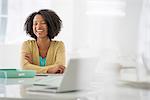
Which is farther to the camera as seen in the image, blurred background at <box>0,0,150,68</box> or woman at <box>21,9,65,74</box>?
woman at <box>21,9,65,74</box>

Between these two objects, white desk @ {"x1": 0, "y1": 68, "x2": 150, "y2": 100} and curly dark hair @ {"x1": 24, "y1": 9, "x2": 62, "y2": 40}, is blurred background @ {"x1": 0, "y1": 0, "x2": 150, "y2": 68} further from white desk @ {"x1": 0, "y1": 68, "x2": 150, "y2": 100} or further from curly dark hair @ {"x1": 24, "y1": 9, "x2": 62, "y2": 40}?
curly dark hair @ {"x1": 24, "y1": 9, "x2": 62, "y2": 40}

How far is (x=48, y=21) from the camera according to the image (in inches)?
76.0

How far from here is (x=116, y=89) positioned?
1.01 metres

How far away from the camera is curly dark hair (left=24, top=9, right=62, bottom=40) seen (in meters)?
1.79

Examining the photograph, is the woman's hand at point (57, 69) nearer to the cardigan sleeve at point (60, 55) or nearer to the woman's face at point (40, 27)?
the cardigan sleeve at point (60, 55)

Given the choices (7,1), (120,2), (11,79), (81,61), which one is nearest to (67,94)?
(81,61)

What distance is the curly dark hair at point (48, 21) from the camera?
1793 mm

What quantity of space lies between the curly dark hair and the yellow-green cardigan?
61 millimetres

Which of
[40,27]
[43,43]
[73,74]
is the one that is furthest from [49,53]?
[73,74]

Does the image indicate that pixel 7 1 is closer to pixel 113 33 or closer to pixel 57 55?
pixel 57 55

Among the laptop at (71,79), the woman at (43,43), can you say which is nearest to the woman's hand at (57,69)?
the woman at (43,43)

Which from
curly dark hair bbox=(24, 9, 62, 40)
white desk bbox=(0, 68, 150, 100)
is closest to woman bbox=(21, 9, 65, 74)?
curly dark hair bbox=(24, 9, 62, 40)

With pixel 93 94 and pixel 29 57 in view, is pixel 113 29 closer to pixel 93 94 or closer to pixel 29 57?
pixel 93 94

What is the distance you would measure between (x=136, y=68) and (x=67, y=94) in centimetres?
49
